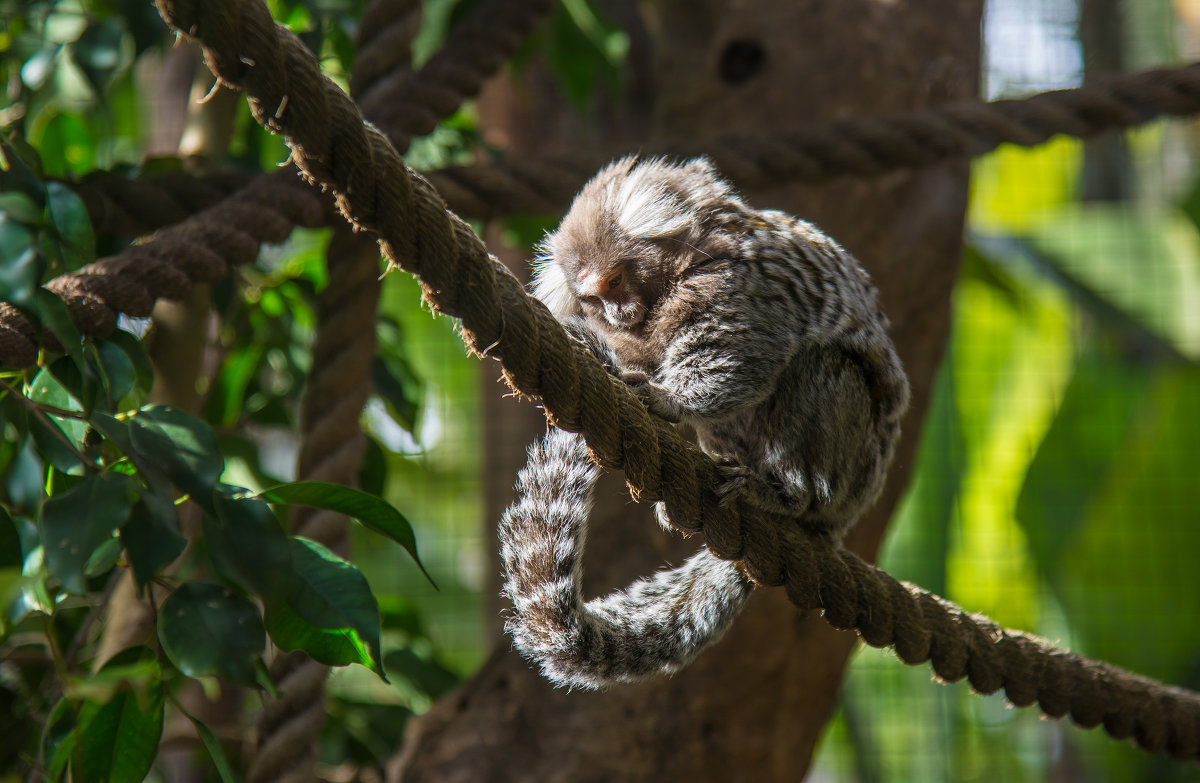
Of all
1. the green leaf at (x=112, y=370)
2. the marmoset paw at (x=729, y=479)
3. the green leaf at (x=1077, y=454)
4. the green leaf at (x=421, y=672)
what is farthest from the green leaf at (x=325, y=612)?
the green leaf at (x=1077, y=454)

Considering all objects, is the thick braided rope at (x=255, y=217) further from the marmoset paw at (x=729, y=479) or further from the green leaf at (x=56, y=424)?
the marmoset paw at (x=729, y=479)

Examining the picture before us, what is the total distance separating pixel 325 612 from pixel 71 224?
604mm

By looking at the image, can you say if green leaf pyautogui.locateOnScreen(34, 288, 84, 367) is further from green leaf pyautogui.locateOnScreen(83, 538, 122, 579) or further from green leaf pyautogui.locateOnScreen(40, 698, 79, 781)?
green leaf pyautogui.locateOnScreen(40, 698, 79, 781)

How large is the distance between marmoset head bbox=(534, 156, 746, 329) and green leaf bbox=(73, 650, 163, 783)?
95 cm

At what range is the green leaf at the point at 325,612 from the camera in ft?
3.13

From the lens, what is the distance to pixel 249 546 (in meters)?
0.91

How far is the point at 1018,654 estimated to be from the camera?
162 cm

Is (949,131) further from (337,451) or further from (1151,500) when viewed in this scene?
(1151,500)

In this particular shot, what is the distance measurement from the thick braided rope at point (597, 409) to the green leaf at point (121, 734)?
0.48 meters

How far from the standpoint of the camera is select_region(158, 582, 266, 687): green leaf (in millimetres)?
902

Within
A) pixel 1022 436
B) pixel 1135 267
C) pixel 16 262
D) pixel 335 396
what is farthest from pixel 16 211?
pixel 1135 267

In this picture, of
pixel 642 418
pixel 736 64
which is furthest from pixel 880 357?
pixel 736 64

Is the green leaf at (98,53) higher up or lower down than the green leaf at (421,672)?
higher up

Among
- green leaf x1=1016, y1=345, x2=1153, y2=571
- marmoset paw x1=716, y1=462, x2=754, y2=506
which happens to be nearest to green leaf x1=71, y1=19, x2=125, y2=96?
marmoset paw x1=716, y1=462, x2=754, y2=506
